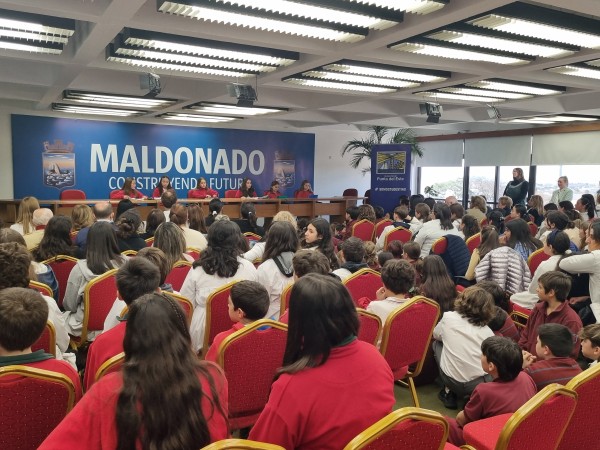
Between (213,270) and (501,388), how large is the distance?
1.89 m

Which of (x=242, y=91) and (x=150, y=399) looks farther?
(x=242, y=91)

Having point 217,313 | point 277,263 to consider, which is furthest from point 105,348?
point 277,263

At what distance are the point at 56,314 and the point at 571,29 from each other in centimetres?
429

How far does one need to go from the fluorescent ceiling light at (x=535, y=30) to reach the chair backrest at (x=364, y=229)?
142 inches

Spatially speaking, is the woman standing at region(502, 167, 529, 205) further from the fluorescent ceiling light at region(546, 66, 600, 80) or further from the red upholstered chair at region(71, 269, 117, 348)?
the red upholstered chair at region(71, 269, 117, 348)

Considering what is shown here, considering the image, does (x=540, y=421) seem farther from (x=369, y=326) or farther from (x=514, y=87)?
(x=514, y=87)

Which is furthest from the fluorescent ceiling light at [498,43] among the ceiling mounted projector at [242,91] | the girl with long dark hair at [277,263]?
the ceiling mounted projector at [242,91]

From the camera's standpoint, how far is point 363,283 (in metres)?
3.66

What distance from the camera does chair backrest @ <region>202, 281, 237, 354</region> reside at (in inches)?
117

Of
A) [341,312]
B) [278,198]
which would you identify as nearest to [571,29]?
[341,312]

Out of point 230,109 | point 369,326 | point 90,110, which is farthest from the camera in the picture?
point 90,110

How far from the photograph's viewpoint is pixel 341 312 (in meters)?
1.59

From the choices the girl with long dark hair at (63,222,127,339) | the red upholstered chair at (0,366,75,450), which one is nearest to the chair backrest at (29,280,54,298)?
the girl with long dark hair at (63,222,127,339)

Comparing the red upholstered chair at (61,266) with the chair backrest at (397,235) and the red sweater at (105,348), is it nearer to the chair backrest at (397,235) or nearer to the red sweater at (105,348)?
the red sweater at (105,348)
